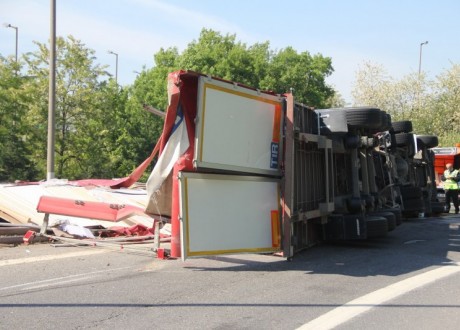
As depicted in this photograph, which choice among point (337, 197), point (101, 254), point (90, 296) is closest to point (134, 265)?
point (101, 254)

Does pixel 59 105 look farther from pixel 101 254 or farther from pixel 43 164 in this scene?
pixel 101 254

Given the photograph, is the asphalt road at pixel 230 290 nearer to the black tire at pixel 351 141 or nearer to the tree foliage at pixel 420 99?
the black tire at pixel 351 141

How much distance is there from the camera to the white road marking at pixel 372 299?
4921 millimetres

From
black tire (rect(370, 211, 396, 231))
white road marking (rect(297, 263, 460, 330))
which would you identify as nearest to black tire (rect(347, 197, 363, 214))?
black tire (rect(370, 211, 396, 231))

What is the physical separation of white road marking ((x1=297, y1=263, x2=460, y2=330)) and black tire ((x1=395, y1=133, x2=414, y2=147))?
228 inches

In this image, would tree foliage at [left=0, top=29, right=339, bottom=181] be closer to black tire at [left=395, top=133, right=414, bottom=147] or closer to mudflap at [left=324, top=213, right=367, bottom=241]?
black tire at [left=395, top=133, right=414, bottom=147]

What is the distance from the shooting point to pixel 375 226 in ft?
28.5

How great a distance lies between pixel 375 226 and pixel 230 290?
361 centimetres

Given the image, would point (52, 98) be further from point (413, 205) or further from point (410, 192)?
point (413, 205)

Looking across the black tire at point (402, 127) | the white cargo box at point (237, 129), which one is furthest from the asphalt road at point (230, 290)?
the black tire at point (402, 127)

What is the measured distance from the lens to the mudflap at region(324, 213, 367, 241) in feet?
28.0

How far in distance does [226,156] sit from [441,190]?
49.5ft

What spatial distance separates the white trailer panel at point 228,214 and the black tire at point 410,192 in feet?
20.8

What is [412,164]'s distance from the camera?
14.1m
